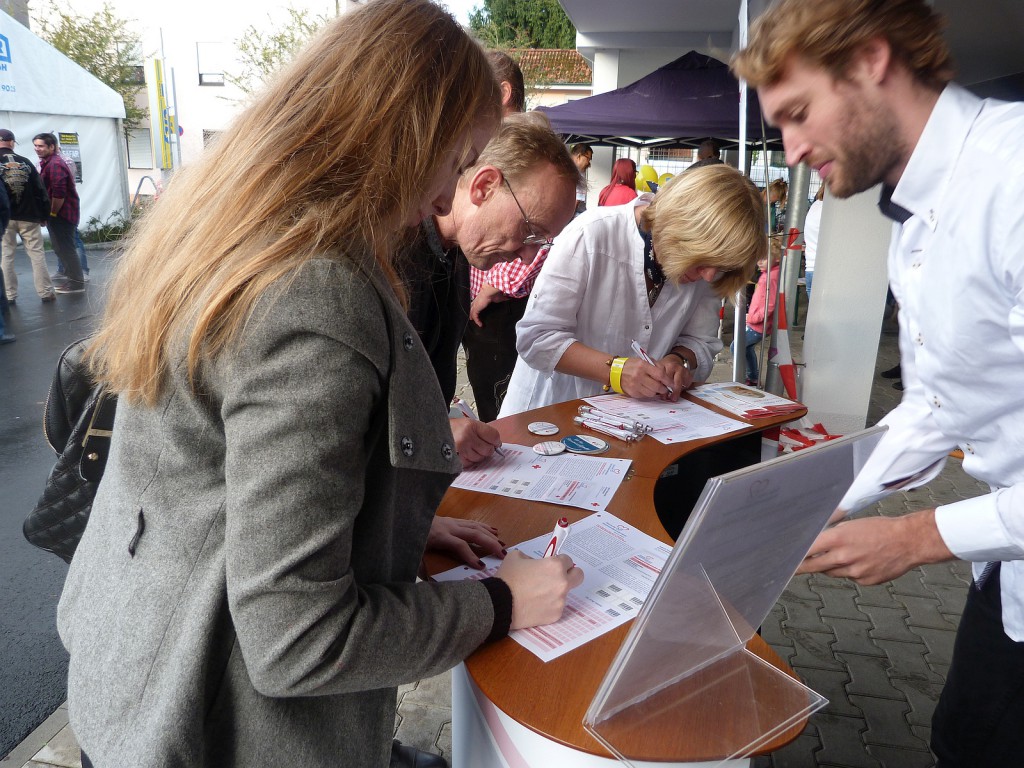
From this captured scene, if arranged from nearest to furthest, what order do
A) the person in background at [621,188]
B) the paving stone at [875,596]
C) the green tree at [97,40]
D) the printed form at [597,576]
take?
the printed form at [597,576] → the paving stone at [875,596] → the person in background at [621,188] → the green tree at [97,40]

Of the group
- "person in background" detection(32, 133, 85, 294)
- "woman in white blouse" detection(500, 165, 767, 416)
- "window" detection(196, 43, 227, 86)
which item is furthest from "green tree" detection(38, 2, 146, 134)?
"woman in white blouse" detection(500, 165, 767, 416)

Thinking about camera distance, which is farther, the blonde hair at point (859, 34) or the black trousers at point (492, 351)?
the black trousers at point (492, 351)

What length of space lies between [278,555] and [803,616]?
288cm

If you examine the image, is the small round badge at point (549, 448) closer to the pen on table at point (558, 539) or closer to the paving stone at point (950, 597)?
the pen on table at point (558, 539)

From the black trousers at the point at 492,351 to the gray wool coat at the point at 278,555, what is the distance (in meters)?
2.40

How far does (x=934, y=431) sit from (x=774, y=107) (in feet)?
2.55

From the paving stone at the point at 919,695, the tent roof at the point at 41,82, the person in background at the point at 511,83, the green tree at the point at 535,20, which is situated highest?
the green tree at the point at 535,20

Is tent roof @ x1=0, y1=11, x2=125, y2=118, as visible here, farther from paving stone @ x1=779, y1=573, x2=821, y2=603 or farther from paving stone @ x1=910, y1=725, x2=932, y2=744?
paving stone @ x1=910, y1=725, x2=932, y2=744

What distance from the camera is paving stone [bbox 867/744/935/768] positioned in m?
2.28

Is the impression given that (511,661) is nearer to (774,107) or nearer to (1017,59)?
(774,107)

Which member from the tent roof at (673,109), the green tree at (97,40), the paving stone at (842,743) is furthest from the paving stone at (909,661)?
the green tree at (97,40)

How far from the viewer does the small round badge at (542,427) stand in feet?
7.34

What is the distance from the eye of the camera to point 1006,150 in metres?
1.16

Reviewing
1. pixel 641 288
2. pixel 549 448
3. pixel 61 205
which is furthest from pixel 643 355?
pixel 61 205
